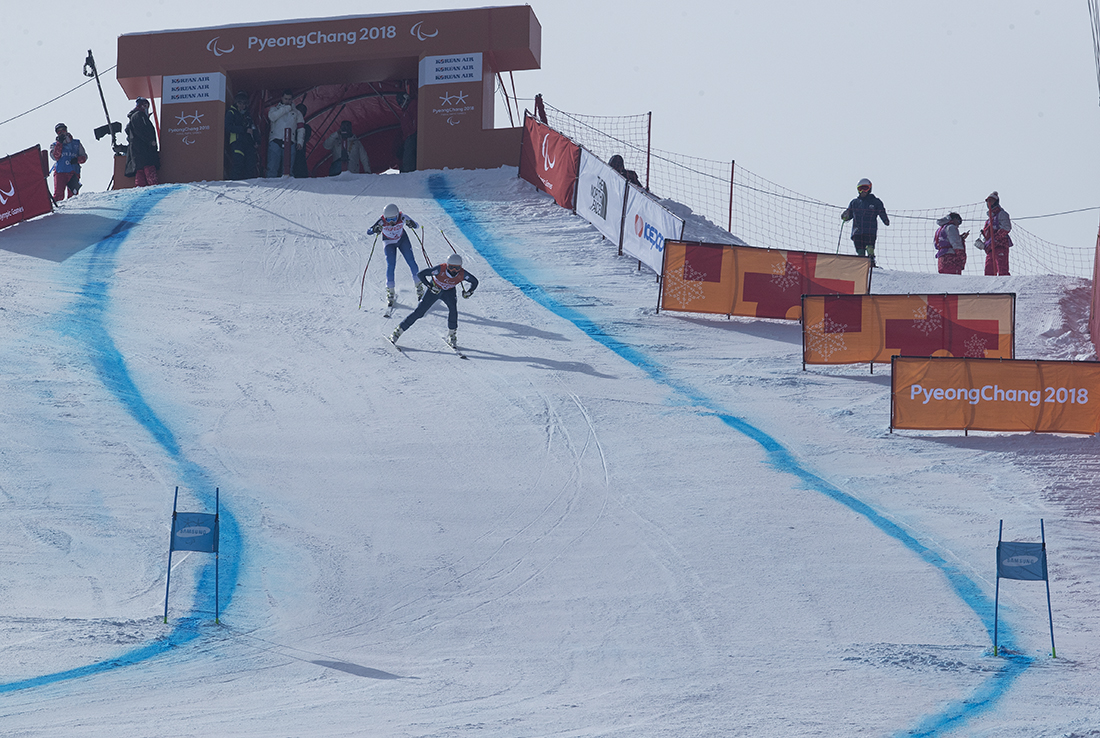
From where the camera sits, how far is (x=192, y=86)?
86.2 feet

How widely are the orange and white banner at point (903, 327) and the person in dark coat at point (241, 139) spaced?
14.6 meters

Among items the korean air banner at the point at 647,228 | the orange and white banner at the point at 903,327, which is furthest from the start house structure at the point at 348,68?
the orange and white banner at the point at 903,327

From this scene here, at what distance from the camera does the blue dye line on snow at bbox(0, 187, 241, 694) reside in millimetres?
8023

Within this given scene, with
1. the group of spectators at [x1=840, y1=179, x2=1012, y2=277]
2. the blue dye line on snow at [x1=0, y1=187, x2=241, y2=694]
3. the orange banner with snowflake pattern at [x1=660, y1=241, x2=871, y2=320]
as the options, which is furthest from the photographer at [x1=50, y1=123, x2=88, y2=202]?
the group of spectators at [x1=840, y1=179, x2=1012, y2=277]

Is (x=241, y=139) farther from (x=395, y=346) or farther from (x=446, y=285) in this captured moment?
(x=446, y=285)

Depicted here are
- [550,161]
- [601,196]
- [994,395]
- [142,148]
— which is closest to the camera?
[994,395]

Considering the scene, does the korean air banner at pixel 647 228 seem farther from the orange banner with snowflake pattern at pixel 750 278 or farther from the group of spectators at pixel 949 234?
the group of spectators at pixel 949 234

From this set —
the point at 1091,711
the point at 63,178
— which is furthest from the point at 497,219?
the point at 1091,711

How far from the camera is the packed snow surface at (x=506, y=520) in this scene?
7.71m

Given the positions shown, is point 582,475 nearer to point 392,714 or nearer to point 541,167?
point 392,714

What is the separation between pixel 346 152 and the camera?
1052 inches

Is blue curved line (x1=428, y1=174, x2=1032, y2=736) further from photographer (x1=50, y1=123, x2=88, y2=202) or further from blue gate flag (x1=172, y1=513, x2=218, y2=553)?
photographer (x1=50, y1=123, x2=88, y2=202)

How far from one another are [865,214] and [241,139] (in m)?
13.2

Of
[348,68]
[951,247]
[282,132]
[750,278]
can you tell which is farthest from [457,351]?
[348,68]
